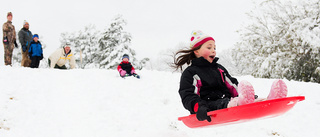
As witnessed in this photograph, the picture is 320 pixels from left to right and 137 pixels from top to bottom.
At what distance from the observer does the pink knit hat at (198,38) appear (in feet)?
10.1

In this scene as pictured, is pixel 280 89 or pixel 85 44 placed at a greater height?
pixel 85 44

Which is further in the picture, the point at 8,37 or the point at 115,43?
the point at 115,43

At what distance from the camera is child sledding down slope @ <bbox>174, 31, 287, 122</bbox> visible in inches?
93.6

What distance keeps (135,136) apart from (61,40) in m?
29.9

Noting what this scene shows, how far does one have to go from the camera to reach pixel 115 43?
22609 millimetres

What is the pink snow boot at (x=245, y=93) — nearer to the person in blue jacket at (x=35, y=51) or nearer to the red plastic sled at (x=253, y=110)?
the red plastic sled at (x=253, y=110)

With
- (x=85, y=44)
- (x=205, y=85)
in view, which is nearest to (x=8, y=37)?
(x=205, y=85)

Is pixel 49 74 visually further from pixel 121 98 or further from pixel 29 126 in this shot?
pixel 29 126

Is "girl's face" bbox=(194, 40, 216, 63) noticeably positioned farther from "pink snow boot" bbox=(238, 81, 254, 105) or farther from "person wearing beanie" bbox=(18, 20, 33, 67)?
"person wearing beanie" bbox=(18, 20, 33, 67)

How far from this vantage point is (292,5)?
464 inches

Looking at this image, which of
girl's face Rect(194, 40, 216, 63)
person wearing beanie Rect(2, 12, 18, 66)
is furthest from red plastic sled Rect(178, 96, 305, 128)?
person wearing beanie Rect(2, 12, 18, 66)

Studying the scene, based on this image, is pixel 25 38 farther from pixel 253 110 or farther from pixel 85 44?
pixel 85 44

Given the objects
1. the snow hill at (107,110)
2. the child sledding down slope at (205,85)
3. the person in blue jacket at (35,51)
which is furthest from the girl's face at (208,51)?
the person in blue jacket at (35,51)

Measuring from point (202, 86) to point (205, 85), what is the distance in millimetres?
39
